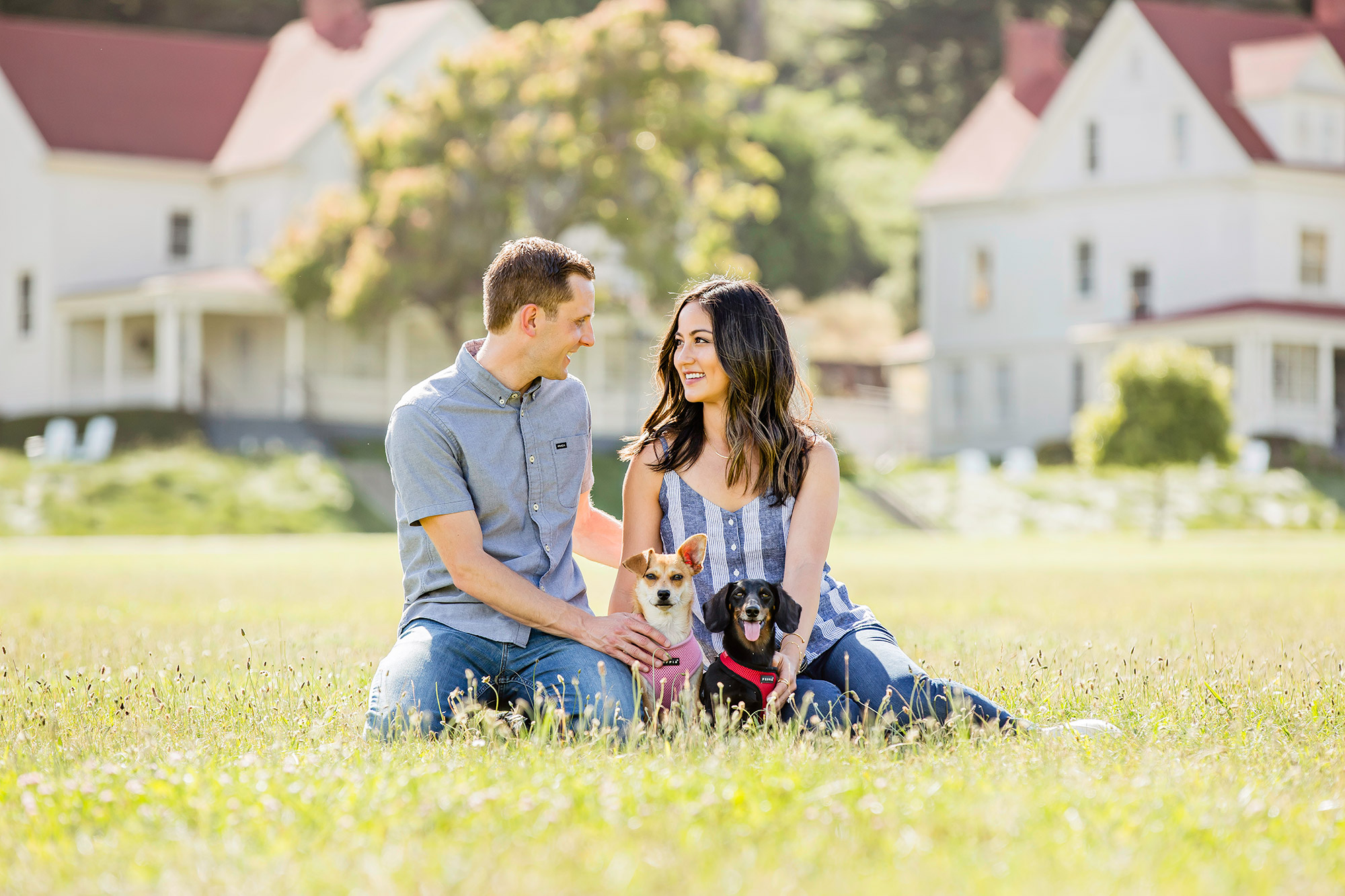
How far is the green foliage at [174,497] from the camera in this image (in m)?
25.0

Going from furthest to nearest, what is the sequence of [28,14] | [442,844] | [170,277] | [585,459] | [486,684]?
[28,14], [170,277], [585,459], [486,684], [442,844]

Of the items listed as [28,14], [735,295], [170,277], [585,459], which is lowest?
[585,459]

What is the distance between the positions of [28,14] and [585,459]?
4491 centimetres

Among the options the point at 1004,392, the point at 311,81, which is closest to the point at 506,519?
the point at 311,81

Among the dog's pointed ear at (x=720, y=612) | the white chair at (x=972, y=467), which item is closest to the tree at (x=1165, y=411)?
the white chair at (x=972, y=467)

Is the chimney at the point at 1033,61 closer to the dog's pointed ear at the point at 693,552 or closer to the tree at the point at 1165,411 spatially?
the tree at the point at 1165,411

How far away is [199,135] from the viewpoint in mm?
37531

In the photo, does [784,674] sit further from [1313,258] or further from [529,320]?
[1313,258]

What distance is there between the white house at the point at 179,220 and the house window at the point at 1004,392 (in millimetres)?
9801


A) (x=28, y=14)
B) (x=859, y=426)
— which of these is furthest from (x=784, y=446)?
(x=28, y=14)

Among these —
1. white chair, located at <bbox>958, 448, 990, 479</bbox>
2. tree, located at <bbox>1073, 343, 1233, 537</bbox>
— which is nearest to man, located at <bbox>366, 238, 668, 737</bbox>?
tree, located at <bbox>1073, 343, 1233, 537</bbox>

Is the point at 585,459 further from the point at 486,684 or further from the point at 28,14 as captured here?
the point at 28,14

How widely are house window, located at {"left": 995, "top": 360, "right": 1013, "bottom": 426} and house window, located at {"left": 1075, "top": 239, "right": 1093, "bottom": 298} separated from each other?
2.71 meters

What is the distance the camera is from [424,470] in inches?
227
